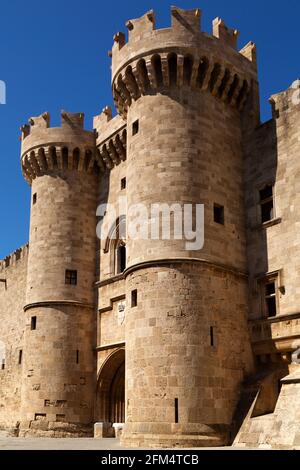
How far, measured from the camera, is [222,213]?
1705 centimetres

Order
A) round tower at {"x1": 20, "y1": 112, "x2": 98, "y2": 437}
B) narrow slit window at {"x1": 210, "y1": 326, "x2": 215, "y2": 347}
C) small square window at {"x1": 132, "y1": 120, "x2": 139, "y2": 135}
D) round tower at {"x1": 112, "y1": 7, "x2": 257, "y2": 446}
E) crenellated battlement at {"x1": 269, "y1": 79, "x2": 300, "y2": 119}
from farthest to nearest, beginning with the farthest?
round tower at {"x1": 20, "y1": 112, "x2": 98, "y2": 437} → small square window at {"x1": 132, "y1": 120, "x2": 139, "y2": 135} → crenellated battlement at {"x1": 269, "y1": 79, "x2": 300, "y2": 119} → narrow slit window at {"x1": 210, "y1": 326, "x2": 215, "y2": 347} → round tower at {"x1": 112, "y1": 7, "x2": 257, "y2": 446}

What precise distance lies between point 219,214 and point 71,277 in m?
6.78

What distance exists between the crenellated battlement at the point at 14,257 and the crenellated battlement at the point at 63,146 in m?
5.42

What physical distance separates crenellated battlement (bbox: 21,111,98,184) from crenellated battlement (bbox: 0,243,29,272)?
5.42 metres

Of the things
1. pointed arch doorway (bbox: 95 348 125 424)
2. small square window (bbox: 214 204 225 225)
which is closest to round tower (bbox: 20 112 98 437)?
pointed arch doorway (bbox: 95 348 125 424)

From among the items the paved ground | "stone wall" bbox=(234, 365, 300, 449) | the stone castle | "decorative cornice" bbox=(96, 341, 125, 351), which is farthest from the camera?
"decorative cornice" bbox=(96, 341, 125, 351)

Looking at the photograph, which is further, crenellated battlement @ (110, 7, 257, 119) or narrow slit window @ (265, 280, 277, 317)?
crenellated battlement @ (110, 7, 257, 119)

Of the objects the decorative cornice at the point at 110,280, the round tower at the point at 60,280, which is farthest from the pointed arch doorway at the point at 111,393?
the decorative cornice at the point at 110,280

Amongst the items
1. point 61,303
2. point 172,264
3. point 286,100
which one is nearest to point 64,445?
point 172,264

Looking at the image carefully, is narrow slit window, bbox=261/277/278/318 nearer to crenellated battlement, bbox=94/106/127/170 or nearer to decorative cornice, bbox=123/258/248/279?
decorative cornice, bbox=123/258/248/279

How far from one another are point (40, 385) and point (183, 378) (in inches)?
287

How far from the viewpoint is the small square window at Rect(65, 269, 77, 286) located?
69.9ft

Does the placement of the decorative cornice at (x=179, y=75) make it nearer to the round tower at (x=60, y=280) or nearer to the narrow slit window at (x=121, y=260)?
the round tower at (x=60, y=280)

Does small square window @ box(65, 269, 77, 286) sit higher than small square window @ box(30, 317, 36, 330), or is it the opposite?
small square window @ box(65, 269, 77, 286)
